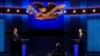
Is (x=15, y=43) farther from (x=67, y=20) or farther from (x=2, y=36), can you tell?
(x=67, y=20)

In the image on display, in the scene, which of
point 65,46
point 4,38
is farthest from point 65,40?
point 4,38

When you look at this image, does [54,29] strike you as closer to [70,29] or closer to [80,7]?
[70,29]

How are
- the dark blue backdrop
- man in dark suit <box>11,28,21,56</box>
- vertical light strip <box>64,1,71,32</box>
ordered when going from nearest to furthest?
man in dark suit <box>11,28,21,56</box> < the dark blue backdrop < vertical light strip <box>64,1,71,32</box>

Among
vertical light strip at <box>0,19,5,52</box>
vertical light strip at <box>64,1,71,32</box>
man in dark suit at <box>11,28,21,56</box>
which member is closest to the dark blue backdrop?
vertical light strip at <box>64,1,71,32</box>

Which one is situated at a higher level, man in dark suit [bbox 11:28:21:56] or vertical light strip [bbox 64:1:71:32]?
vertical light strip [bbox 64:1:71:32]

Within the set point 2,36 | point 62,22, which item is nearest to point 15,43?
point 2,36

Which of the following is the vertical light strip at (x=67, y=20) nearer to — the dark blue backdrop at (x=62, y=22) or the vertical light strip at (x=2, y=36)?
the dark blue backdrop at (x=62, y=22)

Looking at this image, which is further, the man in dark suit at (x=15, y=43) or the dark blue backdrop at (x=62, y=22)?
the dark blue backdrop at (x=62, y=22)

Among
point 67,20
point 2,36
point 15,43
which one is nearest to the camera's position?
point 15,43

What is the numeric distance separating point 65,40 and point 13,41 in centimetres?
343

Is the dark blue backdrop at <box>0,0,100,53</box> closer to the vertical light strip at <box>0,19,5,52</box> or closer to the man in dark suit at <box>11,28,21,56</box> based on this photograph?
the vertical light strip at <box>0,19,5,52</box>

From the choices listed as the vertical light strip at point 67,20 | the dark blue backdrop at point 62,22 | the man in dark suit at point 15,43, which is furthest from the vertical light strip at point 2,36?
the vertical light strip at point 67,20

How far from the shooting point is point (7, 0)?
13.1 meters

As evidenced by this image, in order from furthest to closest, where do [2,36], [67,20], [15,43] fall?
[67,20]
[2,36]
[15,43]
